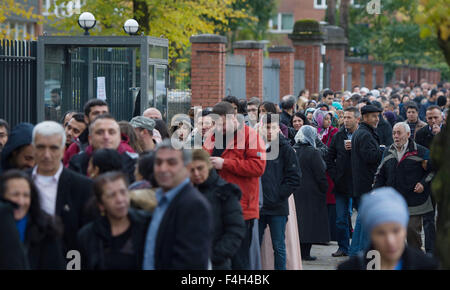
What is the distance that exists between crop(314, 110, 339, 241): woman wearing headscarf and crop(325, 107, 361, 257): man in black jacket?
7.6 inches

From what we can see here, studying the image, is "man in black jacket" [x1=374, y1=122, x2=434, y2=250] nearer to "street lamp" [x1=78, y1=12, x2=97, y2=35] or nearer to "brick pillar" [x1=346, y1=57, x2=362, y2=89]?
"street lamp" [x1=78, y1=12, x2=97, y2=35]

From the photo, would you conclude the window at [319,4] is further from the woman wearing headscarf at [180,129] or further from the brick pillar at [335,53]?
the woman wearing headscarf at [180,129]

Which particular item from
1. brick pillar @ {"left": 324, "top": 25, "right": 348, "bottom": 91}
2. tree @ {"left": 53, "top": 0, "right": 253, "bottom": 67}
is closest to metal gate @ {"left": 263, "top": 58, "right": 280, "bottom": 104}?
tree @ {"left": 53, "top": 0, "right": 253, "bottom": 67}

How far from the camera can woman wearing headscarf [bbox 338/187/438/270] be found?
4973 millimetres

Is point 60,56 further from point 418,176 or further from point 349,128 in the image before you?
point 418,176

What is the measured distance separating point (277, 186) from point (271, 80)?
16031 millimetres

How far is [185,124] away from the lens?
1170 centimetres

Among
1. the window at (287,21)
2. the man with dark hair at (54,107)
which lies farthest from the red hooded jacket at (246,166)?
the window at (287,21)

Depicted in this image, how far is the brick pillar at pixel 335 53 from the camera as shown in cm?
3450

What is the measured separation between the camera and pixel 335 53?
34.8 metres

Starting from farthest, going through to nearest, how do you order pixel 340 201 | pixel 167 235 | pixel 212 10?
pixel 212 10 < pixel 340 201 < pixel 167 235

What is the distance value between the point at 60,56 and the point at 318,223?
551 cm

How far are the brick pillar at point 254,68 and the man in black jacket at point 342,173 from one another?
10.2 metres
